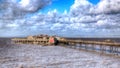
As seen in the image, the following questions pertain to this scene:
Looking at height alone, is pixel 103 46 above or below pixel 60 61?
above

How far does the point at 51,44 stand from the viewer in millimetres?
103438

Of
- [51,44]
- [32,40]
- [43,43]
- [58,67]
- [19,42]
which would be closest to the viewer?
[58,67]

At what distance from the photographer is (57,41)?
10575 cm

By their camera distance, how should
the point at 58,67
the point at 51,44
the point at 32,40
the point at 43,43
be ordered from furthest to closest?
the point at 32,40
the point at 43,43
the point at 51,44
the point at 58,67

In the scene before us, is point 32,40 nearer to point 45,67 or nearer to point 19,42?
point 19,42

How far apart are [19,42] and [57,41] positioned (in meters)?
39.2

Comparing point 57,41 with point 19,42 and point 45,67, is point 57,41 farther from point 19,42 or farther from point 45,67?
point 45,67

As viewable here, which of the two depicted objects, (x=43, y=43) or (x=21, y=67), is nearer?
(x=21, y=67)

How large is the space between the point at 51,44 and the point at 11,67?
7036 centimetres

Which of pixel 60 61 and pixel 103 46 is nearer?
pixel 60 61

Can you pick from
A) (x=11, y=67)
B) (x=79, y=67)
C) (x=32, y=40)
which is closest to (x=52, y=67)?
(x=79, y=67)

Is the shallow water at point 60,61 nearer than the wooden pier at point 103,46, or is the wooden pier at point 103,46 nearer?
the shallow water at point 60,61

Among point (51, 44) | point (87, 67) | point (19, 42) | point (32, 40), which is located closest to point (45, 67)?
point (87, 67)

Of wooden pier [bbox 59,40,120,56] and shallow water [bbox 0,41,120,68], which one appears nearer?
shallow water [bbox 0,41,120,68]
